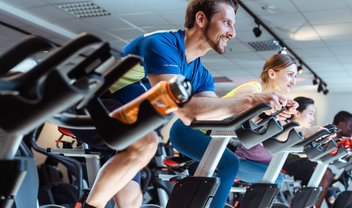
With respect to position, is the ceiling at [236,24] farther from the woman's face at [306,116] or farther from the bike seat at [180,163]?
the bike seat at [180,163]

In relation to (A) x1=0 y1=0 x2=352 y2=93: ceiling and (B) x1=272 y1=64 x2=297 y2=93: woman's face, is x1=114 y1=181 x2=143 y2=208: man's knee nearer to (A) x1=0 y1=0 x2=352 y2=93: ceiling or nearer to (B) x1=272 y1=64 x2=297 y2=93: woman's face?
(B) x1=272 y1=64 x2=297 y2=93: woman's face

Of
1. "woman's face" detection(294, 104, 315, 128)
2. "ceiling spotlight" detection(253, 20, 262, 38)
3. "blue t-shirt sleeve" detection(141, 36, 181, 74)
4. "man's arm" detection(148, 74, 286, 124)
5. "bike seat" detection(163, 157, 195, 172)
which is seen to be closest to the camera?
"man's arm" detection(148, 74, 286, 124)

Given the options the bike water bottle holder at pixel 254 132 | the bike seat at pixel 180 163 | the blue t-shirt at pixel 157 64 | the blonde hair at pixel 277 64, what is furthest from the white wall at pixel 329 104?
the bike water bottle holder at pixel 254 132

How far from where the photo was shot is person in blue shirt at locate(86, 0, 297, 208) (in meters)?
1.45

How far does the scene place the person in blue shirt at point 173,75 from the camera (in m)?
1.45

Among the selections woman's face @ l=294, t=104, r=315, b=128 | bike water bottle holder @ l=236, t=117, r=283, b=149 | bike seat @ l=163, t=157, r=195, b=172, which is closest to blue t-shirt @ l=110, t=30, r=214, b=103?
bike water bottle holder @ l=236, t=117, r=283, b=149

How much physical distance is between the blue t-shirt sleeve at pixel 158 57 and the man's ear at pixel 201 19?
334mm

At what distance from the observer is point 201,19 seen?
215 cm

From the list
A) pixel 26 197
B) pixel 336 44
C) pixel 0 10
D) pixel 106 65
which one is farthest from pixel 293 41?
pixel 106 65

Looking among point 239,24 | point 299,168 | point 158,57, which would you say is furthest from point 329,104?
point 158,57

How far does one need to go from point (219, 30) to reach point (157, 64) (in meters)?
0.48

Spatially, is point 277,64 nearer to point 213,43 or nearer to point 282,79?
point 282,79

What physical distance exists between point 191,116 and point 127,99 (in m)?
0.38

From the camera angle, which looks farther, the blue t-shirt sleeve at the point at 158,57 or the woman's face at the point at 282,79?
the woman's face at the point at 282,79
